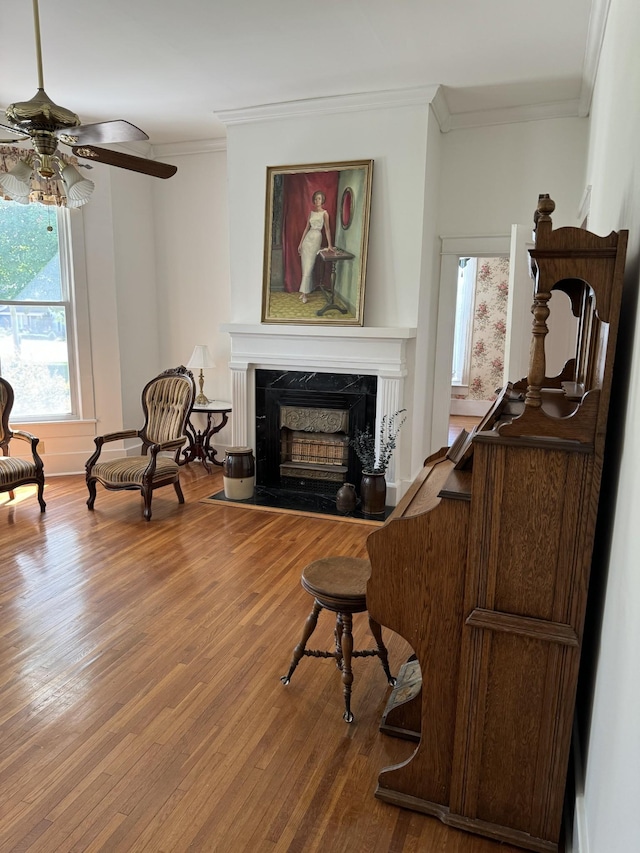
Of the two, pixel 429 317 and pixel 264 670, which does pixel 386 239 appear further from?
pixel 264 670

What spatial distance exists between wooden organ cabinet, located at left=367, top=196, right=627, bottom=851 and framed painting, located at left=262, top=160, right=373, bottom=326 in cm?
303

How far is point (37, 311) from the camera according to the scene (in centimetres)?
549

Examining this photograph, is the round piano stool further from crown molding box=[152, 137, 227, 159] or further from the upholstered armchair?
crown molding box=[152, 137, 227, 159]

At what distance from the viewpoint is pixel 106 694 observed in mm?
2424

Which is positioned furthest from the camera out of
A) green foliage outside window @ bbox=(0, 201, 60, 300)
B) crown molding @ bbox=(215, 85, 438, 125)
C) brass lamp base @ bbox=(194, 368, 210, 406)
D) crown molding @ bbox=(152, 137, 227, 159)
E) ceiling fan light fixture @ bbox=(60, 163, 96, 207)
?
brass lamp base @ bbox=(194, 368, 210, 406)

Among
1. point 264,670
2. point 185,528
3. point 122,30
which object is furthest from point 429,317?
point 264,670

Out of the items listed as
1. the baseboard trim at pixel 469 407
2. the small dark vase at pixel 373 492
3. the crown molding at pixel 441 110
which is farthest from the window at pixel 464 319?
the small dark vase at pixel 373 492

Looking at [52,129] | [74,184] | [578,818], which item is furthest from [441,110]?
[578,818]

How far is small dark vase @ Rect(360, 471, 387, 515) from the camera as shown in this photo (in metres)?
4.64

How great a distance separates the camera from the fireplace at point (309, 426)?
4926mm

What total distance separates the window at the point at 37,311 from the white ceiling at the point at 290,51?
1027 mm

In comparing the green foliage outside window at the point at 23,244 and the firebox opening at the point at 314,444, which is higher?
the green foliage outside window at the point at 23,244

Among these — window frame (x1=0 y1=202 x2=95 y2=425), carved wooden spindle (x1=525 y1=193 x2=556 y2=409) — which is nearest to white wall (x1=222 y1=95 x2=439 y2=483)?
window frame (x1=0 y1=202 x2=95 y2=425)

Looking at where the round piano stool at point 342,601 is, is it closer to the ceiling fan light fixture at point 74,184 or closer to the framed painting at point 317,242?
the ceiling fan light fixture at point 74,184
